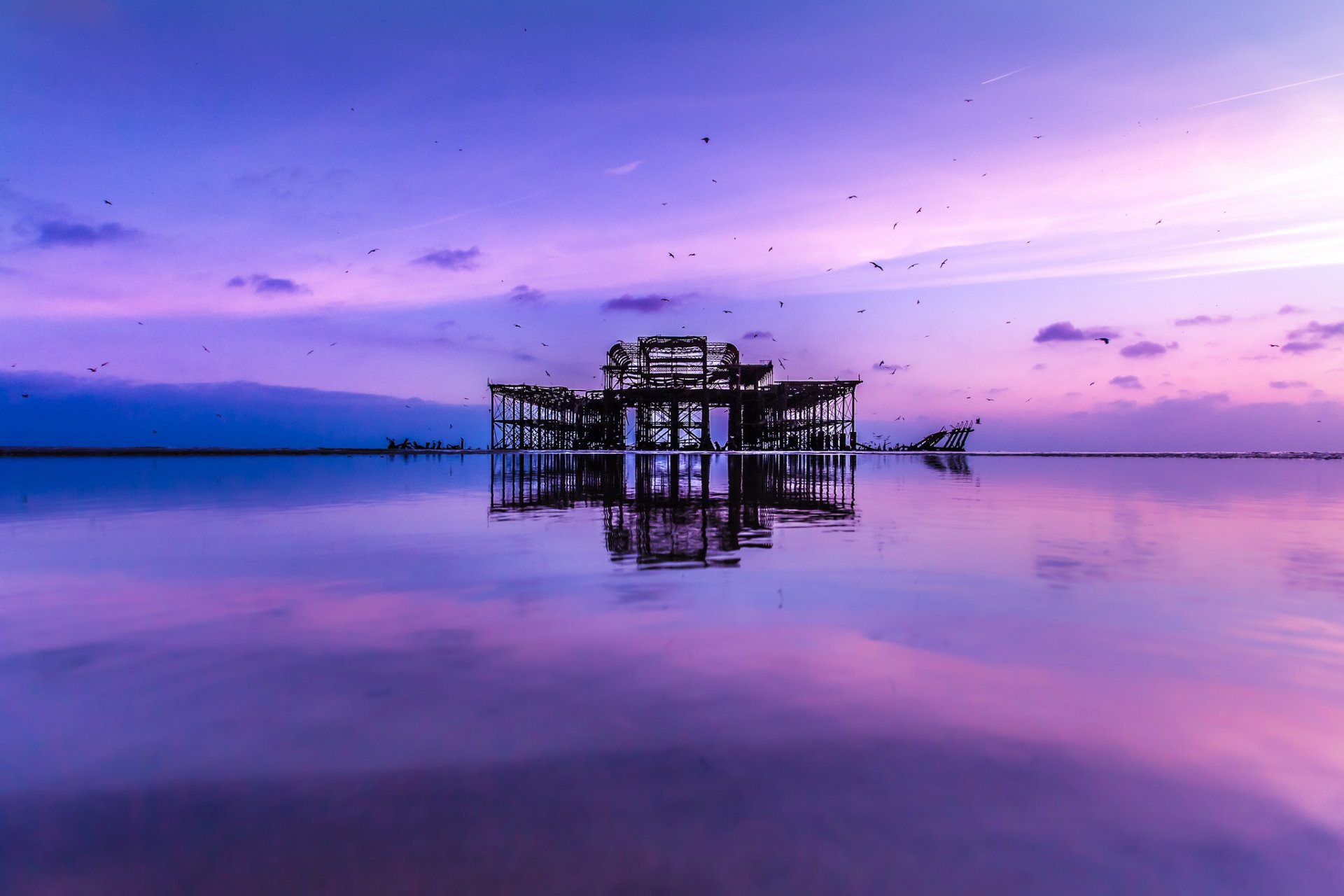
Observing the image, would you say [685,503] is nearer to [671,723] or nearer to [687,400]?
[671,723]

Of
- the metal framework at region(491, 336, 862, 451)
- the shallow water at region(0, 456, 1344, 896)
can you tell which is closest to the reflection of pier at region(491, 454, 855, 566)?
the shallow water at region(0, 456, 1344, 896)

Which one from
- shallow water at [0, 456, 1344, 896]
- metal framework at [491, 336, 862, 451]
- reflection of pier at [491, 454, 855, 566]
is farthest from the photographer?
metal framework at [491, 336, 862, 451]

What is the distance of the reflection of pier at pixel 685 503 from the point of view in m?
9.91

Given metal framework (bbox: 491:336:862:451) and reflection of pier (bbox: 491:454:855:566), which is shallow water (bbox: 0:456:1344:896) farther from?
metal framework (bbox: 491:336:862:451)

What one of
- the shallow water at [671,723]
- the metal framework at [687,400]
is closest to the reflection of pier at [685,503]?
the shallow water at [671,723]

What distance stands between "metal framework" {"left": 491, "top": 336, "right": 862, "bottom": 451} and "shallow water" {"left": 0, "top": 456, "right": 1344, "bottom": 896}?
186ft

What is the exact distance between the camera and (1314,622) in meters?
6.02

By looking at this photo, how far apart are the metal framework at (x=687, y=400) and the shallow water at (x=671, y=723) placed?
186 feet

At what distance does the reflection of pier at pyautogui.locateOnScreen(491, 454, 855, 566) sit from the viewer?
32.5ft

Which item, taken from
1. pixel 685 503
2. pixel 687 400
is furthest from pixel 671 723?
pixel 687 400

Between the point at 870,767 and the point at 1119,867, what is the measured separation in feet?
3.28

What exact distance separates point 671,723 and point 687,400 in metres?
68.6

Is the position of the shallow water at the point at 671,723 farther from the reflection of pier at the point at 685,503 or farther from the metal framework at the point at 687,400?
the metal framework at the point at 687,400

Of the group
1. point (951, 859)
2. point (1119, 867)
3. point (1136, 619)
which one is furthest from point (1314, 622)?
point (951, 859)
